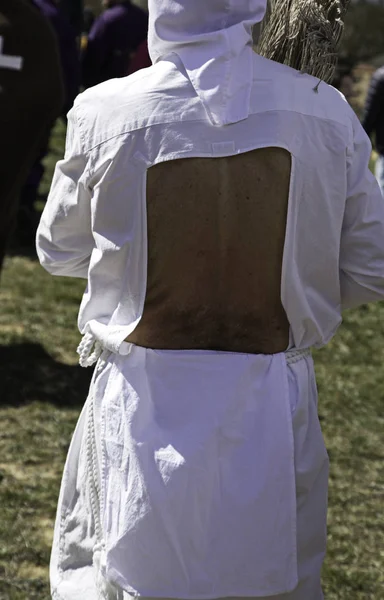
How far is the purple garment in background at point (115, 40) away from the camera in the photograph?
25.2ft

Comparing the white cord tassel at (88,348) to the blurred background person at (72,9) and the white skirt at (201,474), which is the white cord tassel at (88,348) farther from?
the blurred background person at (72,9)

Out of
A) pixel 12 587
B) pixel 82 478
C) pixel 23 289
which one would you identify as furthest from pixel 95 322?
pixel 23 289

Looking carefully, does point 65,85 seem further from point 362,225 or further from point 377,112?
point 362,225

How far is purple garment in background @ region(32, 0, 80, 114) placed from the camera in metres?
6.64

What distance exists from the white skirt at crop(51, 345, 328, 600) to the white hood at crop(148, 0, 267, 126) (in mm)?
506

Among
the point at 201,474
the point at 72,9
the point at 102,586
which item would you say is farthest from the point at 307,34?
the point at 72,9

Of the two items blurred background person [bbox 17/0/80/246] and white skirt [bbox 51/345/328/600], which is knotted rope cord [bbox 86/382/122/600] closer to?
white skirt [bbox 51/345/328/600]

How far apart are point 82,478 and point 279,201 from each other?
75 cm

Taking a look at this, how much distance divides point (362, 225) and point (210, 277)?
338 millimetres

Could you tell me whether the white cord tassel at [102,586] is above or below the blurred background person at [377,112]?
above

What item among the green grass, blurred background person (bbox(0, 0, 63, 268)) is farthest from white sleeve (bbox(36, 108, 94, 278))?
blurred background person (bbox(0, 0, 63, 268))

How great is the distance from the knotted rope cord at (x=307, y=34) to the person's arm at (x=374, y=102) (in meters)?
4.09

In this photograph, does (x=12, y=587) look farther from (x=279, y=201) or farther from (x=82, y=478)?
(x=279, y=201)

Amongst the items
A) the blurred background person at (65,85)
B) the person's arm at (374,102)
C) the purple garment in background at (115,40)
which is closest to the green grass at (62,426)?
the blurred background person at (65,85)
